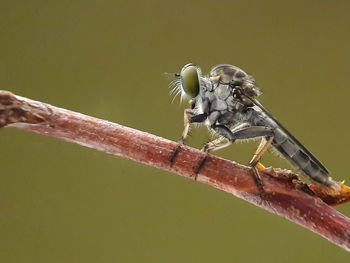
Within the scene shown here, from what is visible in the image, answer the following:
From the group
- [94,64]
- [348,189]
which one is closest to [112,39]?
[94,64]

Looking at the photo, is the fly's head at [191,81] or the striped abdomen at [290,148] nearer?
the striped abdomen at [290,148]

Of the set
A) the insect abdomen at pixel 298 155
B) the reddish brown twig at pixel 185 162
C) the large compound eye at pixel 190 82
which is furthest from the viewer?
the large compound eye at pixel 190 82

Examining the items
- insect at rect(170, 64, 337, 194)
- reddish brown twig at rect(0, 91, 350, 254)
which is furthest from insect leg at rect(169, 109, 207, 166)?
reddish brown twig at rect(0, 91, 350, 254)

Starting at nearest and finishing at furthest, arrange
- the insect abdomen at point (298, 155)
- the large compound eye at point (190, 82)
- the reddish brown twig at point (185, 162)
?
1. the reddish brown twig at point (185, 162)
2. the insect abdomen at point (298, 155)
3. the large compound eye at point (190, 82)

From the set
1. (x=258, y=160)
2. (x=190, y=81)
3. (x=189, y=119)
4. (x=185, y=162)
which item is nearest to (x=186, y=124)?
(x=189, y=119)

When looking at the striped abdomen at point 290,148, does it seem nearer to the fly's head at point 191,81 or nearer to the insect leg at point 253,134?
the insect leg at point 253,134

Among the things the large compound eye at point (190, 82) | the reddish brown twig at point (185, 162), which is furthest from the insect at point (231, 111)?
the reddish brown twig at point (185, 162)
